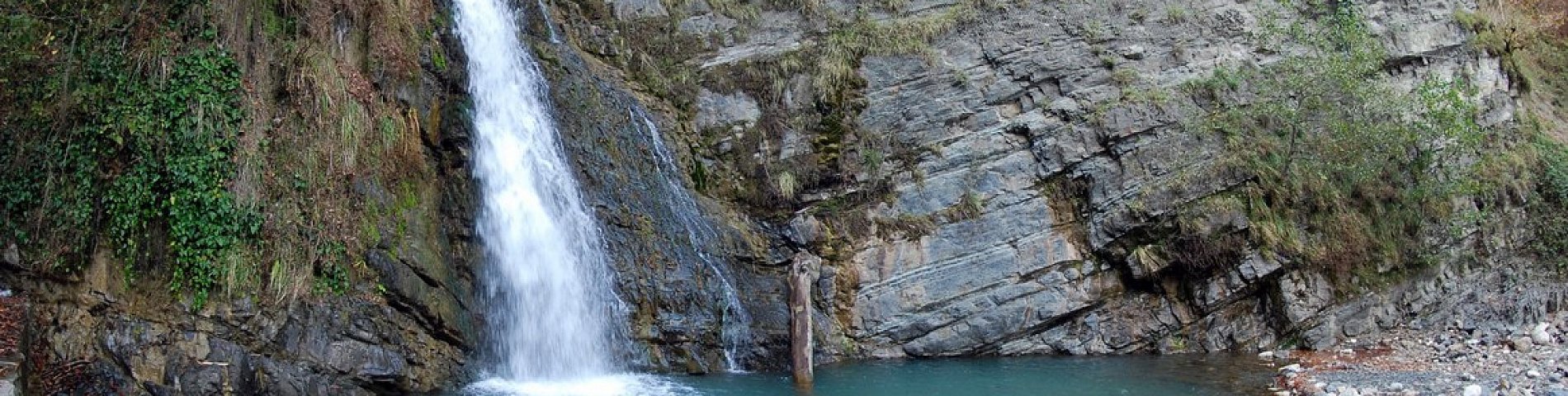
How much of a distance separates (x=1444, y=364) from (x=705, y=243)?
915cm

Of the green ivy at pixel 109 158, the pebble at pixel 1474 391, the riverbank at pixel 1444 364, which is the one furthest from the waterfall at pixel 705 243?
the pebble at pixel 1474 391

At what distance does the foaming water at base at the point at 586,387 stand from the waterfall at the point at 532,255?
0.06ft

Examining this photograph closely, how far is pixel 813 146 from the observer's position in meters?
15.8

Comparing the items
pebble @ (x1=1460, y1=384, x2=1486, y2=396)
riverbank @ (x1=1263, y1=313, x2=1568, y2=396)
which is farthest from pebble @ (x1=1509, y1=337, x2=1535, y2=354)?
pebble @ (x1=1460, y1=384, x2=1486, y2=396)

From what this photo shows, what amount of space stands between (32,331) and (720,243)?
7689mm

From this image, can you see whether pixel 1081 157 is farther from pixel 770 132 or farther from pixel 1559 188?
pixel 1559 188

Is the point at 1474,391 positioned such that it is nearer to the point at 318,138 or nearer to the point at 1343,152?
the point at 1343,152

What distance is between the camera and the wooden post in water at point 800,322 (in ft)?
Answer: 41.4

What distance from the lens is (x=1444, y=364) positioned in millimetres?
12344

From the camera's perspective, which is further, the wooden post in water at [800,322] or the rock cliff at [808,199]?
the wooden post in water at [800,322]

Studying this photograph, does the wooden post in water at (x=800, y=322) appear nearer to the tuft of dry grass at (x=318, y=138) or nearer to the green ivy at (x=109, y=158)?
the tuft of dry grass at (x=318, y=138)

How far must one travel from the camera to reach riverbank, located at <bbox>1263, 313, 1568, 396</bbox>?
1046 centimetres

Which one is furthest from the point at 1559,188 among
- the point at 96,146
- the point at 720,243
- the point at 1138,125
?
the point at 96,146

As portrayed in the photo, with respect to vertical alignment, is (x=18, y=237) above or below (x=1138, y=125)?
below
